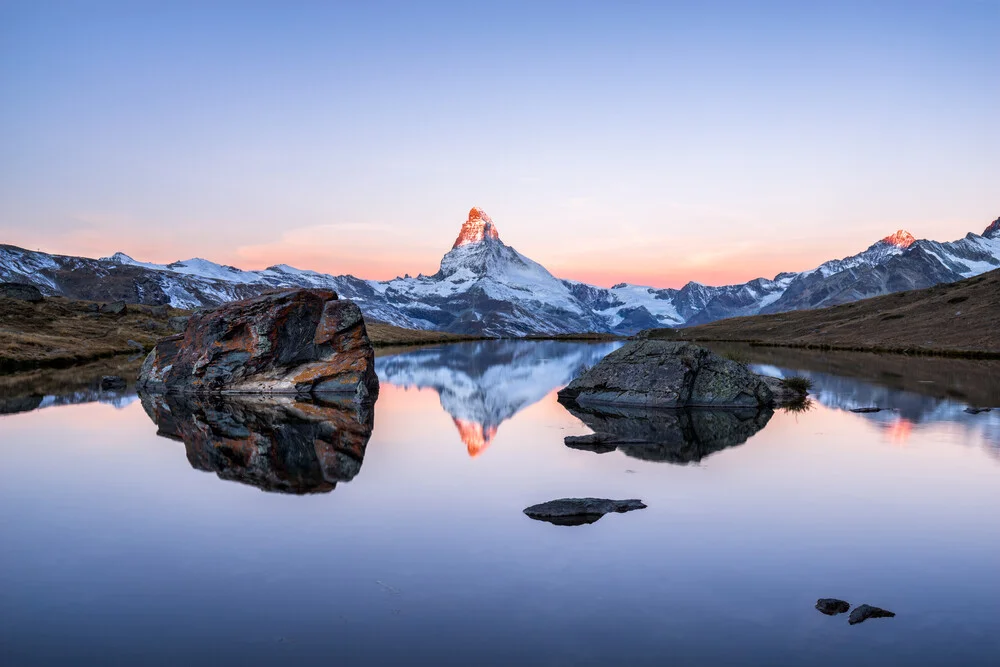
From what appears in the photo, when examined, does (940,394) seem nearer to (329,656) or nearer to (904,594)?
(904,594)

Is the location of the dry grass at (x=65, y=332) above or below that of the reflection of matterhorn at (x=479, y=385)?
above

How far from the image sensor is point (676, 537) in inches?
679

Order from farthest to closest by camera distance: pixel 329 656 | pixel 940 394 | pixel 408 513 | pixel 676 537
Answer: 1. pixel 940 394
2. pixel 408 513
3. pixel 676 537
4. pixel 329 656

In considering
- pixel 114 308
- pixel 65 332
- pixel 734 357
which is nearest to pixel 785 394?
pixel 734 357

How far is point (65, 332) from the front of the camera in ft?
329

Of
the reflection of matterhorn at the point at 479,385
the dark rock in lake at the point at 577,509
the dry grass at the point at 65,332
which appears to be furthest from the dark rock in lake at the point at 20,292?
the dark rock in lake at the point at 577,509

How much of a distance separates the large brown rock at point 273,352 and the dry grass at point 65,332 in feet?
88.1

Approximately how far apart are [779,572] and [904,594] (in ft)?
7.49

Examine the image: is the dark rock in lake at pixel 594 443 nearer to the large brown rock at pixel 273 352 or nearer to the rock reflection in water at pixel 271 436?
the rock reflection in water at pixel 271 436

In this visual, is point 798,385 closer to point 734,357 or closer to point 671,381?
point 734,357

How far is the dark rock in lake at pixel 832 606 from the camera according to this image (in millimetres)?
12750

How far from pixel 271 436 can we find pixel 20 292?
11720 cm

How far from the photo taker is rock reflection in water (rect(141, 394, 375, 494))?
949 inches

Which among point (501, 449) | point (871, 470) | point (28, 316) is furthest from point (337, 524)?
point (28, 316)
